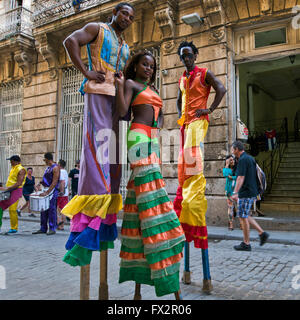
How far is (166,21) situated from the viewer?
9.41 metres

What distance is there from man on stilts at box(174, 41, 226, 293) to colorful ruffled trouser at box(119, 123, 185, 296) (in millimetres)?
688

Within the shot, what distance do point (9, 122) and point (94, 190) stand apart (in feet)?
44.5

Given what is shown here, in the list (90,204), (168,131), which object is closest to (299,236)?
(168,131)

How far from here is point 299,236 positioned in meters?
6.43

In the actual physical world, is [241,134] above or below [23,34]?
below

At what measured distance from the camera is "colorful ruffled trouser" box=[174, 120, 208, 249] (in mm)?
3146

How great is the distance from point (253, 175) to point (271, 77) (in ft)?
37.4

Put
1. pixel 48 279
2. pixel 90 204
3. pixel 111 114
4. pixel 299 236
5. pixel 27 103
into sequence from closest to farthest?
1. pixel 90 204
2. pixel 111 114
3. pixel 48 279
4. pixel 299 236
5. pixel 27 103

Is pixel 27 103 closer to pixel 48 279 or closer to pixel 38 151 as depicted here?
pixel 38 151

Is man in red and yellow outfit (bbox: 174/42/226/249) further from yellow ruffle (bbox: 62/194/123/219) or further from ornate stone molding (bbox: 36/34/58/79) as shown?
ornate stone molding (bbox: 36/34/58/79)

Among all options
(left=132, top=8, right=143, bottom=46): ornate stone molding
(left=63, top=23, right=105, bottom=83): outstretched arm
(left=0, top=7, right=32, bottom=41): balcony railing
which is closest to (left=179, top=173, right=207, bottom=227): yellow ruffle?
(left=63, top=23, right=105, bottom=83): outstretched arm

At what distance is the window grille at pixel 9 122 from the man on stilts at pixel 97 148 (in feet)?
40.1

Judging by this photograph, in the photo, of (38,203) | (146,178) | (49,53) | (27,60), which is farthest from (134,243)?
(27,60)

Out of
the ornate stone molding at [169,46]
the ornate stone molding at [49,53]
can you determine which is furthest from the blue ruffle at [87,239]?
the ornate stone molding at [49,53]
